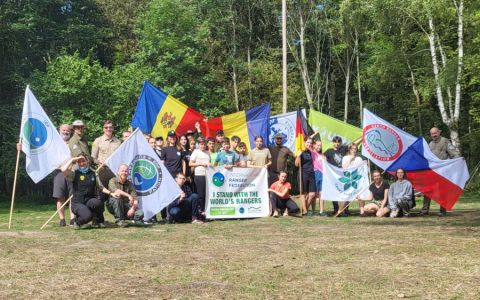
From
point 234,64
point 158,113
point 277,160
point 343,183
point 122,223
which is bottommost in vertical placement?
point 122,223

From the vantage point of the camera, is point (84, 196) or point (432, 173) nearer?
point (84, 196)

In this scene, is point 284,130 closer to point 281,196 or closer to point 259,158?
point 259,158

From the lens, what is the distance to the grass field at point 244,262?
18.1 feet

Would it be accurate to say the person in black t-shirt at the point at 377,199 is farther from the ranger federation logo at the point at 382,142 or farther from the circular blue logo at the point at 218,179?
the circular blue logo at the point at 218,179

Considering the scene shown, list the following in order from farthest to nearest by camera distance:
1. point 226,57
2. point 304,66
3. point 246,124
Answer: point 226,57 < point 304,66 < point 246,124

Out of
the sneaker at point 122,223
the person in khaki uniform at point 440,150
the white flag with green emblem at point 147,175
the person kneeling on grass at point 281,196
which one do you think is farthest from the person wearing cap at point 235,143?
the person in khaki uniform at point 440,150

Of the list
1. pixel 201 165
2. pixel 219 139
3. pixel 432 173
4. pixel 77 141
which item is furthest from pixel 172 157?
pixel 432 173

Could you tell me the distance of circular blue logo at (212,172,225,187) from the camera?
1277cm

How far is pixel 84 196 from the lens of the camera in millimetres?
10523

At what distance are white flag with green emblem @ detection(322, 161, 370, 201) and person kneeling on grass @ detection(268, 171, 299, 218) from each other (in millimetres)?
743

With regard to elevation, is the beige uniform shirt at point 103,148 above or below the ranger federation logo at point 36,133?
below

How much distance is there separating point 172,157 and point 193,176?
66 cm

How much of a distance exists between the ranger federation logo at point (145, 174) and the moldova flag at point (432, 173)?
5172 millimetres

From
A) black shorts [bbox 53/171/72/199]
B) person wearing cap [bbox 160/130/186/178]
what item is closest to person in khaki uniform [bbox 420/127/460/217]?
person wearing cap [bbox 160/130/186/178]
